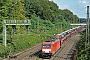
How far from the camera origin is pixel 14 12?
68750 millimetres

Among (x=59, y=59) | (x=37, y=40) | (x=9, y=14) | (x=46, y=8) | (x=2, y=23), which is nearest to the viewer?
(x=59, y=59)

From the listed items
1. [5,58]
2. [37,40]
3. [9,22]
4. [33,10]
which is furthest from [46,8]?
[5,58]

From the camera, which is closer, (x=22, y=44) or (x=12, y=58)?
(x=12, y=58)

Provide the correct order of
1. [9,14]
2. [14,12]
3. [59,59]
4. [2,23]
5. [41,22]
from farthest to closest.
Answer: [41,22], [14,12], [9,14], [2,23], [59,59]

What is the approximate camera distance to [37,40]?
74562mm

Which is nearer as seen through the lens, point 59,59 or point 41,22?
point 59,59

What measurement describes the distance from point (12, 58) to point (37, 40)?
3320cm

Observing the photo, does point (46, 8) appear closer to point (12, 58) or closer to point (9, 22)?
point (9, 22)

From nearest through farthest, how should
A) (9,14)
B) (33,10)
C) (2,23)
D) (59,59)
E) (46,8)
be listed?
(59,59)
(2,23)
(9,14)
(33,10)
(46,8)

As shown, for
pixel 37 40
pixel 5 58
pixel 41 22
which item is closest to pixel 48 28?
pixel 41 22

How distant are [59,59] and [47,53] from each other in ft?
7.40

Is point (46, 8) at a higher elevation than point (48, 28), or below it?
higher

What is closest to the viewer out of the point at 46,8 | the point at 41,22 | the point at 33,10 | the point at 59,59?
the point at 59,59

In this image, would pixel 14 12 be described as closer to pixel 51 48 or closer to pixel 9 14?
pixel 9 14
